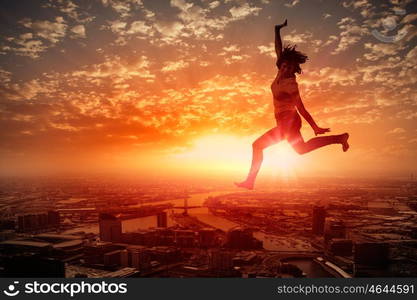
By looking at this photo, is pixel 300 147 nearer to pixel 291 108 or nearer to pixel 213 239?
pixel 291 108

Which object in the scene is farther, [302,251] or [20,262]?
[302,251]

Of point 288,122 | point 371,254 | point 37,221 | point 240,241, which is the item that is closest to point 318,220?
point 240,241

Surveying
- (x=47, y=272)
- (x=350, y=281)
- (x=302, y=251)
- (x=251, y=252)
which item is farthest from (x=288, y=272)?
(x=350, y=281)

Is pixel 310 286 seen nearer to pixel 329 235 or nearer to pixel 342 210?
pixel 329 235

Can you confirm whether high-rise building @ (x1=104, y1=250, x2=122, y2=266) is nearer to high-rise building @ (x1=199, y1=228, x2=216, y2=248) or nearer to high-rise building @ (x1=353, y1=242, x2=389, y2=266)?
high-rise building @ (x1=199, y1=228, x2=216, y2=248)

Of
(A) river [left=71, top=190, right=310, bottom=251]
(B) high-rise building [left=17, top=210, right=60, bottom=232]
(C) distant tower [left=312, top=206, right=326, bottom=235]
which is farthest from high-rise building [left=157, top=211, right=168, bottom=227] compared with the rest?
(C) distant tower [left=312, top=206, right=326, bottom=235]
